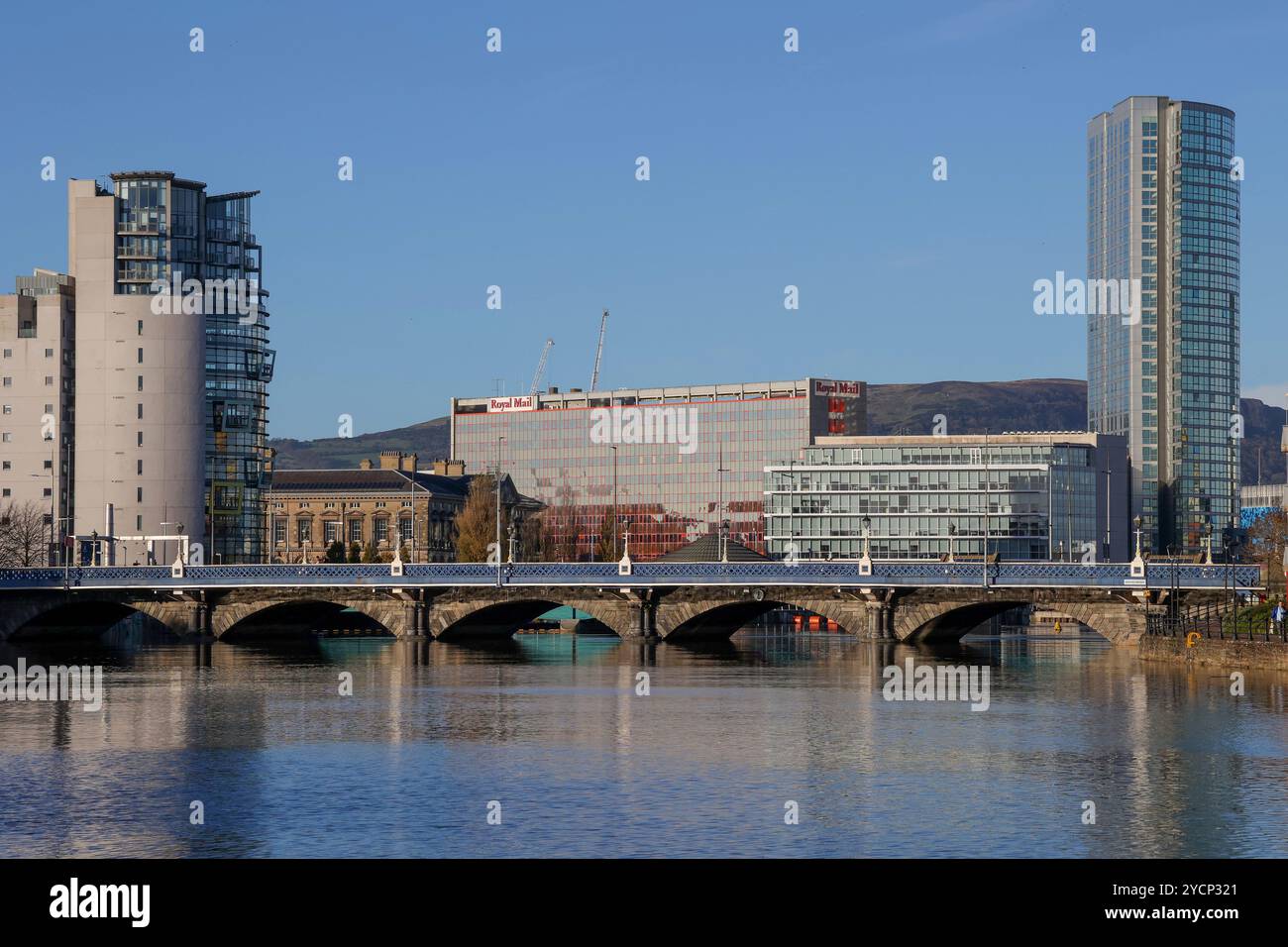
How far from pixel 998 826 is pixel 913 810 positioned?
3.17 m

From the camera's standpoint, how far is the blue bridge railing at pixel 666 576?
130000mm

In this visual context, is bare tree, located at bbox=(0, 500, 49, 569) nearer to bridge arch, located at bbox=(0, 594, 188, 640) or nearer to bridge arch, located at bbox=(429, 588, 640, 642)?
bridge arch, located at bbox=(0, 594, 188, 640)

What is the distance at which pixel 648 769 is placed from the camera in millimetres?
60062

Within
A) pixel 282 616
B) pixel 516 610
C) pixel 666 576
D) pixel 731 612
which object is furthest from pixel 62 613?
pixel 731 612

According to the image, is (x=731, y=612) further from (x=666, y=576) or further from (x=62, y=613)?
(x=62, y=613)

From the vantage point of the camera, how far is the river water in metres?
46.8

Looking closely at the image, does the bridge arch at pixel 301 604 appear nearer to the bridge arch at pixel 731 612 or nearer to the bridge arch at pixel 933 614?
the bridge arch at pixel 731 612

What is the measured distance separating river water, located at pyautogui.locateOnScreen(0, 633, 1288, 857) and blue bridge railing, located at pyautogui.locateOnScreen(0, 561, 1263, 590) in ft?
78.9

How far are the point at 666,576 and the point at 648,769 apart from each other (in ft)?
284

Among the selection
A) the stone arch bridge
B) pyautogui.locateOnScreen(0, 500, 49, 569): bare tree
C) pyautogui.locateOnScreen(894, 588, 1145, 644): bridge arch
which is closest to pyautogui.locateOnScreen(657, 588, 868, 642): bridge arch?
the stone arch bridge

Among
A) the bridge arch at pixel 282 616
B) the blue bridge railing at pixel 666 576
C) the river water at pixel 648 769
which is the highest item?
the blue bridge railing at pixel 666 576

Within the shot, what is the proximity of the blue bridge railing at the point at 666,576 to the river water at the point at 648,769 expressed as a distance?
2405cm

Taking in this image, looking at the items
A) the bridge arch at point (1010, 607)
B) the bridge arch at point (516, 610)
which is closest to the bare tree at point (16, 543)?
the bridge arch at point (516, 610)
